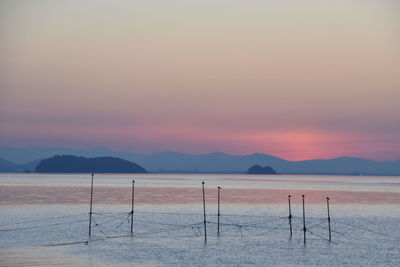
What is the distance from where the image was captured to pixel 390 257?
5209cm

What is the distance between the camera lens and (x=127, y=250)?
2093 inches

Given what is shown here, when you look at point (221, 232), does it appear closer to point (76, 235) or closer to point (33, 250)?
point (76, 235)

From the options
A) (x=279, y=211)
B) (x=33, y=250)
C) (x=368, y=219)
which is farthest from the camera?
(x=279, y=211)

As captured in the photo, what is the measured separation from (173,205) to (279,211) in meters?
21.7

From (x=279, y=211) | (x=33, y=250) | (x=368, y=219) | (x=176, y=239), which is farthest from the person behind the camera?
(x=279, y=211)

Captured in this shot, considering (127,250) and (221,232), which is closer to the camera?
(127,250)

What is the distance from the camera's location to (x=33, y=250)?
165ft

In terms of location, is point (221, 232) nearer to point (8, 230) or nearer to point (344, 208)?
point (8, 230)

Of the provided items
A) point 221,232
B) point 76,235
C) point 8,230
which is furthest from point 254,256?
point 8,230

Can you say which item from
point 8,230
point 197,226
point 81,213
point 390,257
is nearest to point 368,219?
point 197,226

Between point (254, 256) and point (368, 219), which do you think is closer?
point (254, 256)

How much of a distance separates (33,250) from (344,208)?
73690 mm

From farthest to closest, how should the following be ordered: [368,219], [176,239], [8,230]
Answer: [368,219] → [8,230] → [176,239]

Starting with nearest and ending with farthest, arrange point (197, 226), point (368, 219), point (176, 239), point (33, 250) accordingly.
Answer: point (33, 250) → point (176, 239) → point (197, 226) → point (368, 219)
